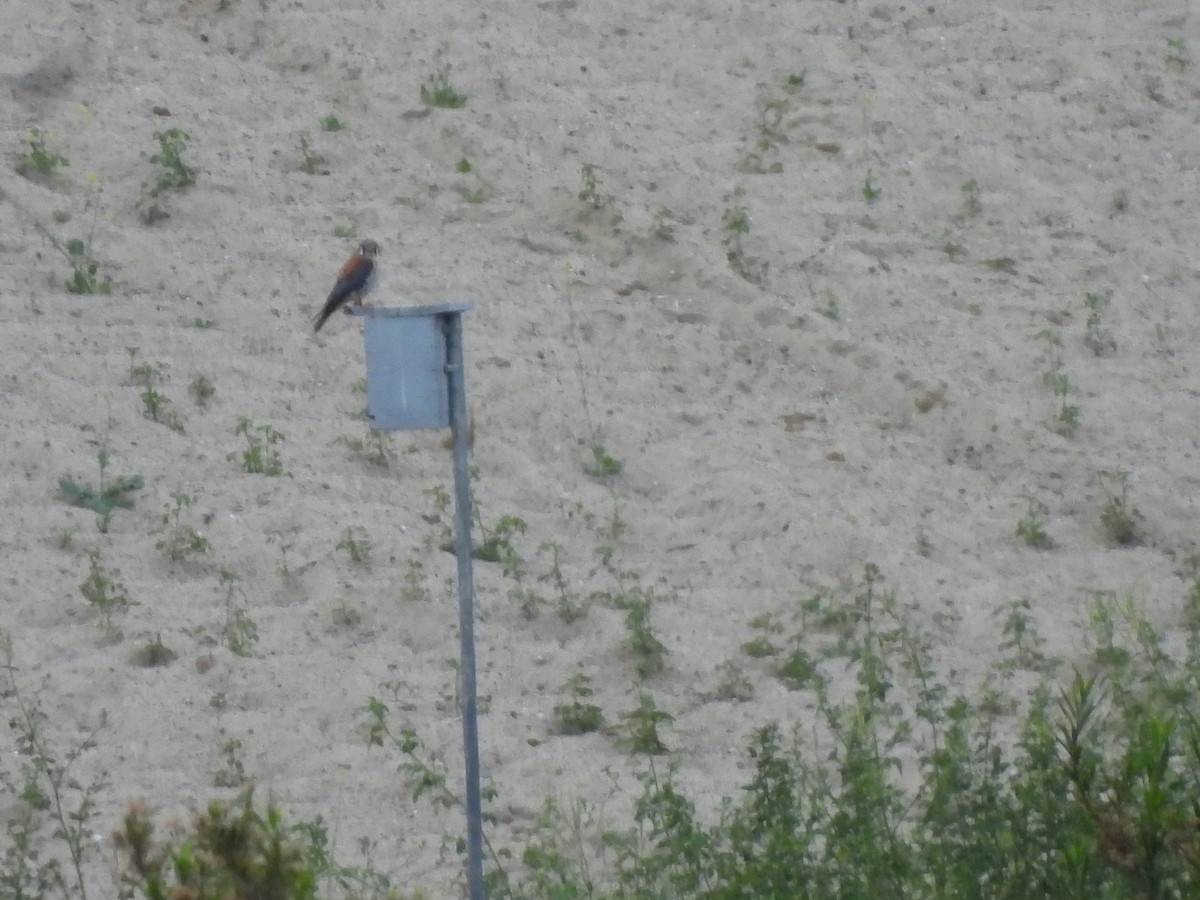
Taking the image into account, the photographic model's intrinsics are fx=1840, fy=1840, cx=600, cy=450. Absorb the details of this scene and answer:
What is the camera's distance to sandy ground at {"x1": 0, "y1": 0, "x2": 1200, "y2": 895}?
601 cm

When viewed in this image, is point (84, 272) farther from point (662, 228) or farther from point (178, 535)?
point (662, 228)

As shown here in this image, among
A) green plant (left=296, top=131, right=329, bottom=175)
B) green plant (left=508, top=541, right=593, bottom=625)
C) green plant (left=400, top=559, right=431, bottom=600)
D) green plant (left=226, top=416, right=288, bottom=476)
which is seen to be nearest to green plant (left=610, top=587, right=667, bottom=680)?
green plant (left=508, top=541, right=593, bottom=625)

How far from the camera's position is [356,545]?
258 inches

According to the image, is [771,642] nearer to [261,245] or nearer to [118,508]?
[118,508]

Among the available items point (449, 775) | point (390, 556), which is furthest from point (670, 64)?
point (449, 775)

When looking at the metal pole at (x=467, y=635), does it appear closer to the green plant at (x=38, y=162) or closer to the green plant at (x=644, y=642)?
the green plant at (x=644, y=642)

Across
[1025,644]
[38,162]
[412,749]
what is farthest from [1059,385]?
[38,162]

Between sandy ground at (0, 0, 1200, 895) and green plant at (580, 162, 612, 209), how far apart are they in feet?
0.17

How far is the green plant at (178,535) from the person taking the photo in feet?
21.1

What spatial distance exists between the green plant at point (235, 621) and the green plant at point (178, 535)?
145 mm

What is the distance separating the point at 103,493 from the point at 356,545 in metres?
0.95

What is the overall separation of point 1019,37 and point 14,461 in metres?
6.34

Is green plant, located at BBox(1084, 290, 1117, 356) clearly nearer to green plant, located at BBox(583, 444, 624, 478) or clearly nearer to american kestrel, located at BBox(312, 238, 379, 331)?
green plant, located at BBox(583, 444, 624, 478)

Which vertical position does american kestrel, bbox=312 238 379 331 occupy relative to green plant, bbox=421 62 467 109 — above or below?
below
